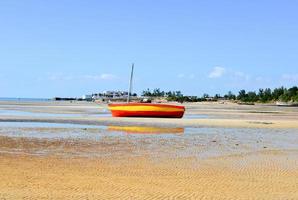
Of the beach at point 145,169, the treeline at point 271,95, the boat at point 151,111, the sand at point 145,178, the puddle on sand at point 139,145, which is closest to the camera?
the sand at point 145,178

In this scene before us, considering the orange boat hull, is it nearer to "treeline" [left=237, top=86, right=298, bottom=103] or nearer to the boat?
the boat

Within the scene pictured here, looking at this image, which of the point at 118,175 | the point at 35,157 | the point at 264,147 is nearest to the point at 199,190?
the point at 118,175

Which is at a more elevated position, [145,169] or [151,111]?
[151,111]

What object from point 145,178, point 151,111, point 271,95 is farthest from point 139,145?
point 271,95

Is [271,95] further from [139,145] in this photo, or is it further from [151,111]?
[139,145]

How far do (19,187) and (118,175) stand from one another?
2.81 meters

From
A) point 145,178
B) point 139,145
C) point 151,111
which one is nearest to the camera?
point 145,178

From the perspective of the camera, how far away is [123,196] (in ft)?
32.2

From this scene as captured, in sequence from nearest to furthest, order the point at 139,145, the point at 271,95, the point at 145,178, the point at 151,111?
the point at 145,178, the point at 139,145, the point at 151,111, the point at 271,95

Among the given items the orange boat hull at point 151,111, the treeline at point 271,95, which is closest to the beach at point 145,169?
the orange boat hull at point 151,111

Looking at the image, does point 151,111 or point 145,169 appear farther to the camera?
point 151,111

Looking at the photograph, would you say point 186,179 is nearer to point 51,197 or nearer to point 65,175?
point 65,175

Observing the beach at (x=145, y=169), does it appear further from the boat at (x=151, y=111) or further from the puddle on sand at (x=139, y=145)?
the boat at (x=151, y=111)

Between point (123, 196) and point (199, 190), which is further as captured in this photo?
point (199, 190)
